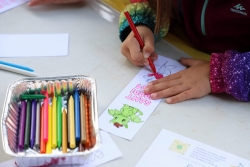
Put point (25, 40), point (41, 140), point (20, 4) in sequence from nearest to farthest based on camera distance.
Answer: point (41, 140), point (25, 40), point (20, 4)

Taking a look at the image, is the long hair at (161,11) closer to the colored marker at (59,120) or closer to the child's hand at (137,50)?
the child's hand at (137,50)

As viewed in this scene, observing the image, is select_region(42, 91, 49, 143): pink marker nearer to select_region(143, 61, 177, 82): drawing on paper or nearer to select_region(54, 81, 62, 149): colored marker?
select_region(54, 81, 62, 149): colored marker

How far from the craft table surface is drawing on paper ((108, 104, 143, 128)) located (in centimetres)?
2

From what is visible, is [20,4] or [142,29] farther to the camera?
[20,4]

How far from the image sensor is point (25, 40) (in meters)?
0.89

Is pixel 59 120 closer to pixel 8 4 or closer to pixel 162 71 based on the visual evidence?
pixel 162 71

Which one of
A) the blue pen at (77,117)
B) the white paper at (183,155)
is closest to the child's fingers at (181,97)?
the white paper at (183,155)

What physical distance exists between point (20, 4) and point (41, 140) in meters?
0.58

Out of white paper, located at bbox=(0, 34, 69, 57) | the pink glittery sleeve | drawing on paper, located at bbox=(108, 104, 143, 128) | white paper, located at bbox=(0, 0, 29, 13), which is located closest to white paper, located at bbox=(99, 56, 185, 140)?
drawing on paper, located at bbox=(108, 104, 143, 128)

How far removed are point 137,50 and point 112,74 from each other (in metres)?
0.09

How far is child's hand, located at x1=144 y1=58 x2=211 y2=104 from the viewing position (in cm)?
76

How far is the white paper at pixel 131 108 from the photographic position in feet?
2.22

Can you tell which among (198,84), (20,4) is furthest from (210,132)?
(20,4)

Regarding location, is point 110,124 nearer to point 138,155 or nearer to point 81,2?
point 138,155
